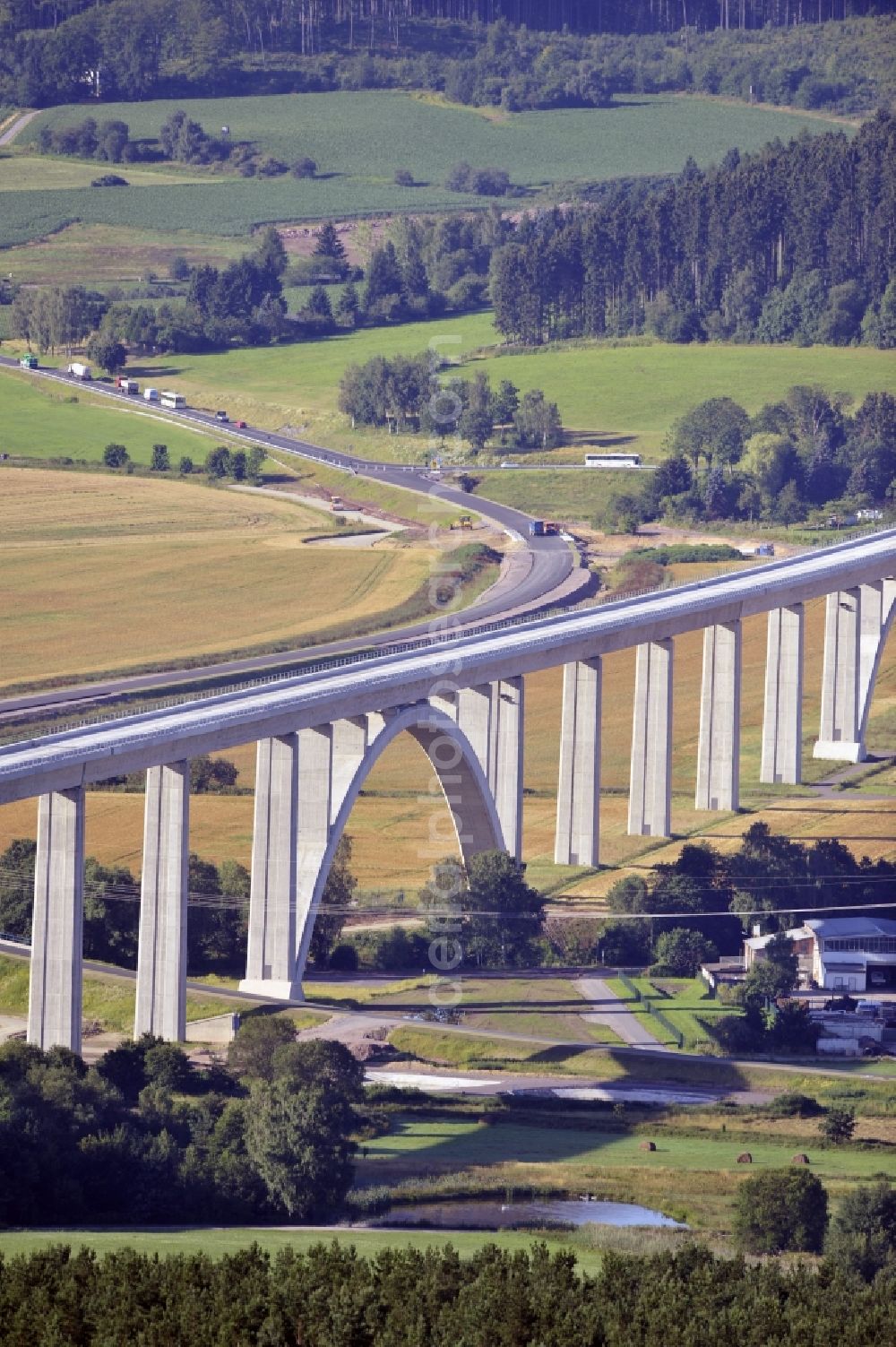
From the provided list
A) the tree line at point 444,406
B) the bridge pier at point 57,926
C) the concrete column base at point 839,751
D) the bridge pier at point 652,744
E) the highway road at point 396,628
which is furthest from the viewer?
the tree line at point 444,406

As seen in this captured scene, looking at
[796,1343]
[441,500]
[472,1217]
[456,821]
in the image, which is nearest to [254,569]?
[441,500]

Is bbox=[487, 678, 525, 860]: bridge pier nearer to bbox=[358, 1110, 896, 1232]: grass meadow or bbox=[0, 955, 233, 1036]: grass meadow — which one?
bbox=[0, 955, 233, 1036]: grass meadow

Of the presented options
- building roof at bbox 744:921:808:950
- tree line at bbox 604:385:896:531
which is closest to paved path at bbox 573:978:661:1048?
building roof at bbox 744:921:808:950

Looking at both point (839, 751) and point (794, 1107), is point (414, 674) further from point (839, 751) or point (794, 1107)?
point (839, 751)

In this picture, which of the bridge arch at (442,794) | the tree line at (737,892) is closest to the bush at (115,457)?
the bridge arch at (442,794)

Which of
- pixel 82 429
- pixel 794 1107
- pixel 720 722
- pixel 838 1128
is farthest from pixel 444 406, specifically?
pixel 838 1128

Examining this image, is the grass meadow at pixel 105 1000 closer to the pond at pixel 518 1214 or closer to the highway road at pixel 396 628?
the pond at pixel 518 1214
